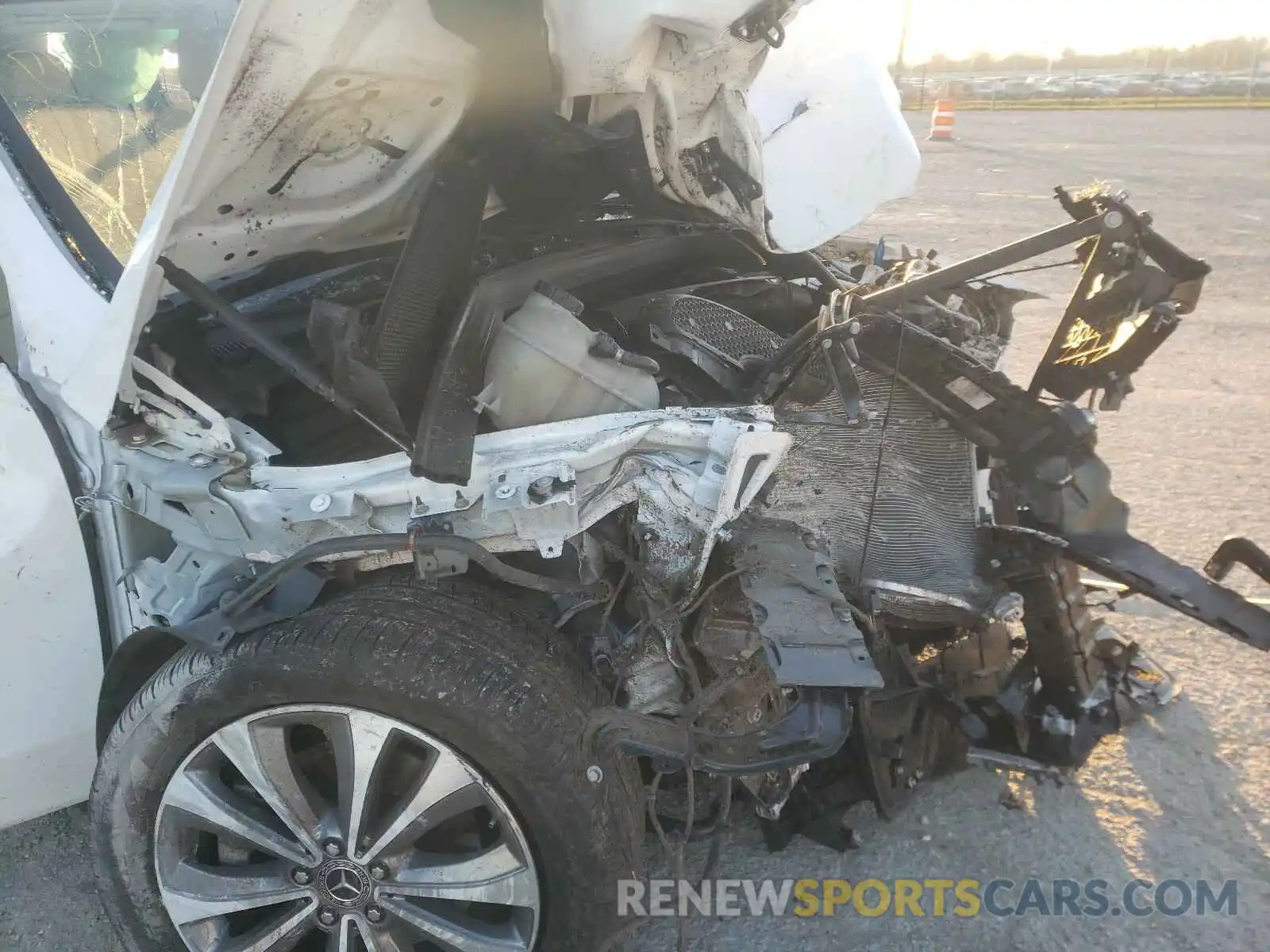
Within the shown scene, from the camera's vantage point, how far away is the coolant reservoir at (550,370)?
7.00ft

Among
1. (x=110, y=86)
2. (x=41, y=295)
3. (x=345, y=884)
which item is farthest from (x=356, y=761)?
(x=110, y=86)

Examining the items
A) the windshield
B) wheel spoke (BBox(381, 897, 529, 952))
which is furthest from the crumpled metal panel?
the windshield

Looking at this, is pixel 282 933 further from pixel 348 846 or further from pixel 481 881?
pixel 481 881

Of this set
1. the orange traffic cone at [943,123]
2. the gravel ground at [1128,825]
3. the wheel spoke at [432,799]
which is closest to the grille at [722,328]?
the wheel spoke at [432,799]

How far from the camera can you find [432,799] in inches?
75.9

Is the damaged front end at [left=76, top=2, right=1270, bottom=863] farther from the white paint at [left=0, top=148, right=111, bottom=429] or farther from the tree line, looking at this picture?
the tree line

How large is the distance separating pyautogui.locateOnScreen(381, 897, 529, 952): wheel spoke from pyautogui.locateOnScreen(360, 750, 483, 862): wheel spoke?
14 cm

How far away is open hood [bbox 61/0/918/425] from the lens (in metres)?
1.78

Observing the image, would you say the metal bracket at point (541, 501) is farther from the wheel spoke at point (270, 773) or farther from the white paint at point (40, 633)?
the white paint at point (40, 633)

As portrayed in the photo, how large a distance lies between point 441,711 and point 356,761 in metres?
0.25

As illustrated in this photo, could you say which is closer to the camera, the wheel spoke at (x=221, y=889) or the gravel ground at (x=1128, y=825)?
the wheel spoke at (x=221, y=889)

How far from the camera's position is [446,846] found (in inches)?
81.0

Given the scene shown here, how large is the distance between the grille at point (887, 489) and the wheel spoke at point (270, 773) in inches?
51.0

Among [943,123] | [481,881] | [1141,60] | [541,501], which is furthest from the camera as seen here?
[1141,60]
